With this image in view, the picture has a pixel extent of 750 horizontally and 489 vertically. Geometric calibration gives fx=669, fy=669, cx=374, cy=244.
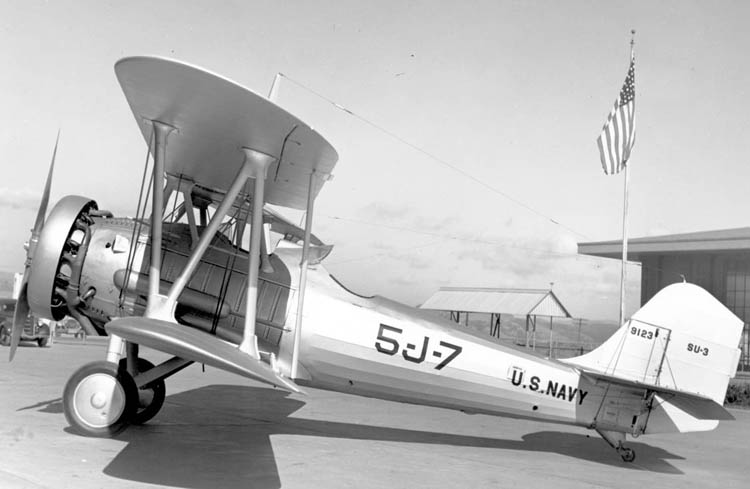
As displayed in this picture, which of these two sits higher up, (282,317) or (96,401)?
(282,317)

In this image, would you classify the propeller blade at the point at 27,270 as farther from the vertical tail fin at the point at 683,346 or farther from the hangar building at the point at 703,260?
the hangar building at the point at 703,260

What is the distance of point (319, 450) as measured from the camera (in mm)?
7426

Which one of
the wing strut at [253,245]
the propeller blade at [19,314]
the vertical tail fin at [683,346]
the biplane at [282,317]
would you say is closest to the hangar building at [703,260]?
the vertical tail fin at [683,346]

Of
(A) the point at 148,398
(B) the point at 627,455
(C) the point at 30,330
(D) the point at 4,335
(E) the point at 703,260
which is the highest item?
(E) the point at 703,260

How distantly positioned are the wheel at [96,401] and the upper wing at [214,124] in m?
2.53

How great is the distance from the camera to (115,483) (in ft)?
17.1

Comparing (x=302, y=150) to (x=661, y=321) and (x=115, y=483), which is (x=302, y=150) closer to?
(x=115, y=483)

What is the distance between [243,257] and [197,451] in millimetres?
2130

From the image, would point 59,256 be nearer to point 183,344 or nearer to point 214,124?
point 214,124

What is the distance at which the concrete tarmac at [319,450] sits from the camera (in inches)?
228

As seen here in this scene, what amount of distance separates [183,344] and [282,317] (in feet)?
7.52

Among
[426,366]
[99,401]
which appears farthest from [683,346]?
[99,401]

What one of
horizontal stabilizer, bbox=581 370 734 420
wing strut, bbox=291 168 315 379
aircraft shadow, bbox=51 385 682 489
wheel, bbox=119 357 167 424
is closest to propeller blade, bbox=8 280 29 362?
wheel, bbox=119 357 167 424

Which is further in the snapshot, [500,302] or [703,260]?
[703,260]
